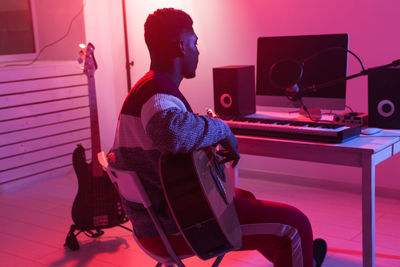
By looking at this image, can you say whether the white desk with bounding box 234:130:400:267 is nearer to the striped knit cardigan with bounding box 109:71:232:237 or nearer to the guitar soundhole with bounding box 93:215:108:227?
the striped knit cardigan with bounding box 109:71:232:237

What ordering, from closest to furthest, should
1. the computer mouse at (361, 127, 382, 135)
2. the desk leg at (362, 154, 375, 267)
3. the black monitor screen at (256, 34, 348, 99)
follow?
the desk leg at (362, 154, 375, 267), the computer mouse at (361, 127, 382, 135), the black monitor screen at (256, 34, 348, 99)

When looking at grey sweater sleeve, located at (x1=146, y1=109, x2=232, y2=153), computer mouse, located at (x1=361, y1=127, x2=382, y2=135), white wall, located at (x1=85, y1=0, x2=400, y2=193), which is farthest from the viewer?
white wall, located at (x1=85, y1=0, x2=400, y2=193)

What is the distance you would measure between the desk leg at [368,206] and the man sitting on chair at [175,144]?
1.54 ft

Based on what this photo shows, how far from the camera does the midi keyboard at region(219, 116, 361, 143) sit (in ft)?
7.57

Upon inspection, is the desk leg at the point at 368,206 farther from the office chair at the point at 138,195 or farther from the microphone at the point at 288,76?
the office chair at the point at 138,195

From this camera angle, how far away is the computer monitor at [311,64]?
2.65 m

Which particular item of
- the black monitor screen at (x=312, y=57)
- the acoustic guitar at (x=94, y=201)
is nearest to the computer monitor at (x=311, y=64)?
the black monitor screen at (x=312, y=57)

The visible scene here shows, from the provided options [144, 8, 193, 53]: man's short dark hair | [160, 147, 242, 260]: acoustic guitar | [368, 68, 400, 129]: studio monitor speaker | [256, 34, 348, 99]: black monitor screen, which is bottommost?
[160, 147, 242, 260]: acoustic guitar

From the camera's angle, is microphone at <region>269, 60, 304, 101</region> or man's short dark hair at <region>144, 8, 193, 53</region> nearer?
man's short dark hair at <region>144, 8, 193, 53</region>

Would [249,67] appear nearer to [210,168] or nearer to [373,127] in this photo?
[373,127]

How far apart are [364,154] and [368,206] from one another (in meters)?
0.25

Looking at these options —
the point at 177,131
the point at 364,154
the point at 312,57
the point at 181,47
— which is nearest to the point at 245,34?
the point at 312,57

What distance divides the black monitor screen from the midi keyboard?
12.2 inches

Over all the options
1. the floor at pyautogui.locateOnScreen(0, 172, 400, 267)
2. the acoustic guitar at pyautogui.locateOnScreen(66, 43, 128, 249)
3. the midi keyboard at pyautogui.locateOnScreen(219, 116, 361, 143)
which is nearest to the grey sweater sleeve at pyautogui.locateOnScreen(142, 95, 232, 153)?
the midi keyboard at pyautogui.locateOnScreen(219, 116, 361, 143)
